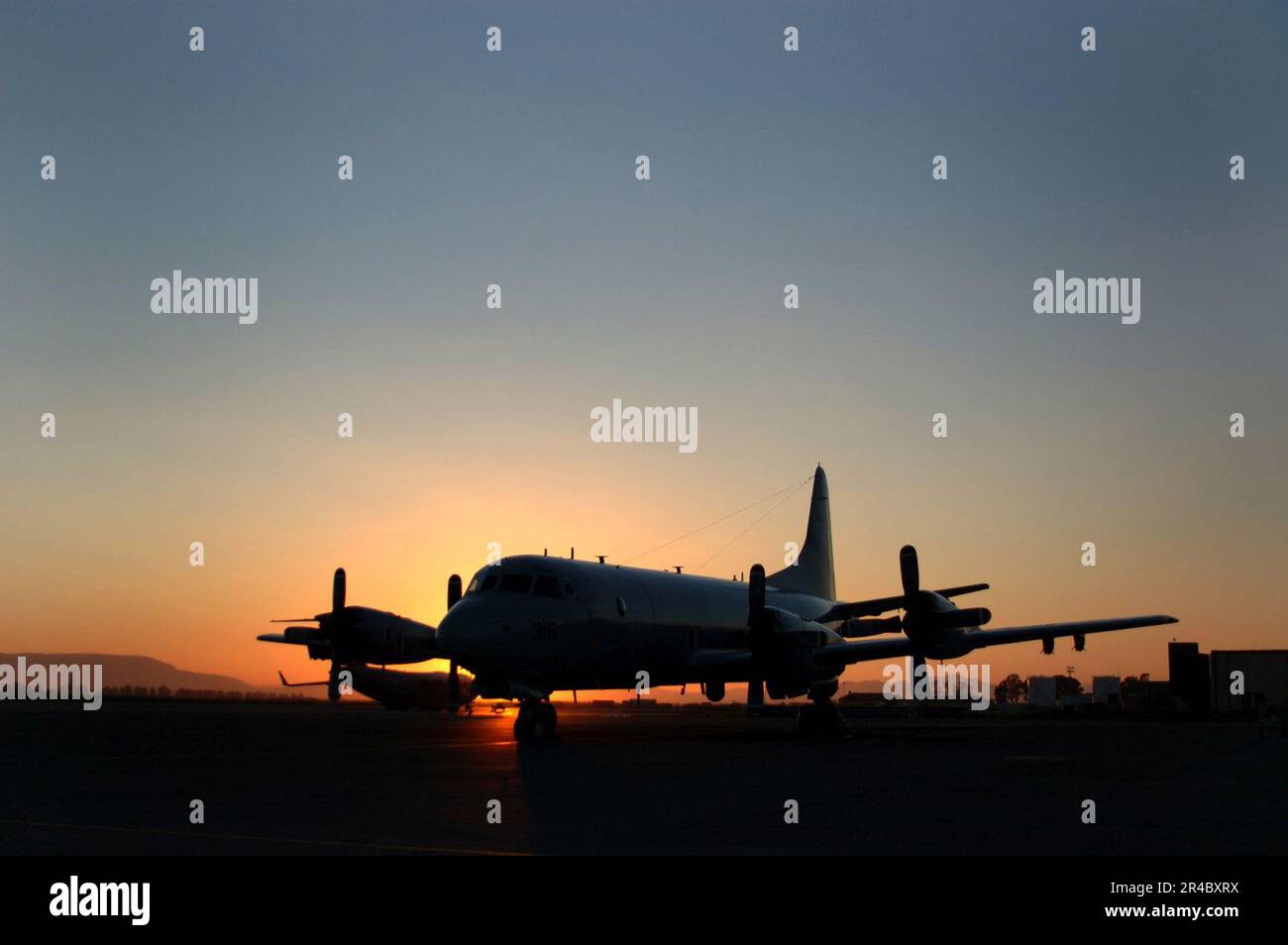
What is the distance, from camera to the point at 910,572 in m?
35.6

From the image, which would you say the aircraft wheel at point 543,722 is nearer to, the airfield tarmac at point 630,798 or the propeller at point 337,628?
the airfield tarmac at point 630,798

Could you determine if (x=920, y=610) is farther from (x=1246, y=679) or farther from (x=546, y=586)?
(x=1246, y=679)

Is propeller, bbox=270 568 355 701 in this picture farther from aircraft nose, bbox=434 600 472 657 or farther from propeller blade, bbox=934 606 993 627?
propeller blade, bbox=934 606 993 627

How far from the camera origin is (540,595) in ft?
105

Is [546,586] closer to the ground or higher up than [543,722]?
higher up

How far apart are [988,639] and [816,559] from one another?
18.0 metres

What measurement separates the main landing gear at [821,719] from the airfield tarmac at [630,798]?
18.3 feet

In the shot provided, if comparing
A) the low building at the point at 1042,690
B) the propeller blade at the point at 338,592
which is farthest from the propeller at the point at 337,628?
the low building at the point at 1042,690

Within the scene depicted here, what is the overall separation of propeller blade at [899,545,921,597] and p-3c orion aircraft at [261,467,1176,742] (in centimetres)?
3

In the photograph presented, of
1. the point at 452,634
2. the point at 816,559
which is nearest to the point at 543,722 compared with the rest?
the point at 452,634

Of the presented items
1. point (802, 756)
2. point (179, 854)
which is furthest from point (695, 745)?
point (179, 854)
